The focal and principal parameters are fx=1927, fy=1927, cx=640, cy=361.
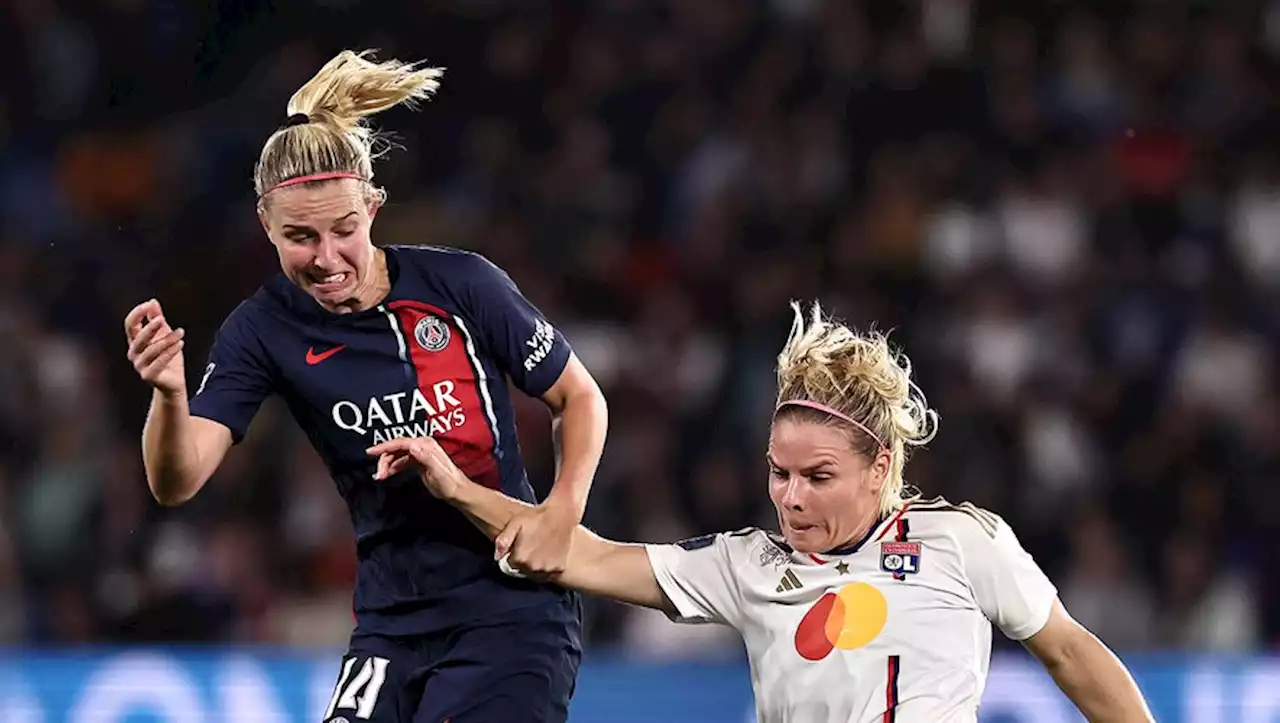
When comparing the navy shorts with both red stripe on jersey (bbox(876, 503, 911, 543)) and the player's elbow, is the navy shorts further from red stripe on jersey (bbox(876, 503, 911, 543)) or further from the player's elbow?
red stripe on jersey (bbox(876, 503, 911, 543))

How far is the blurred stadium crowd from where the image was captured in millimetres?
8648

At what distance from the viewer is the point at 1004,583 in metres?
3.99

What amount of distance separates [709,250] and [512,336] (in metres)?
5.78

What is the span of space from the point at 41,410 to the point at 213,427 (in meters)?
5.39

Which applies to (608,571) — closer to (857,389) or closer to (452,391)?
(452,391)

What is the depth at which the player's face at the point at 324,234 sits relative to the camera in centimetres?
396

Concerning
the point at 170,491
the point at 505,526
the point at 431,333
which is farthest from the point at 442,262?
the point at 170,491

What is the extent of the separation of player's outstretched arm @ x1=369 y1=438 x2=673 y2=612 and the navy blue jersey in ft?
0.31

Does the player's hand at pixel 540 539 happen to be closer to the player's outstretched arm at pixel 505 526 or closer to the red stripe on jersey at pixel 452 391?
the player's outstretched arm at pixel 505 526

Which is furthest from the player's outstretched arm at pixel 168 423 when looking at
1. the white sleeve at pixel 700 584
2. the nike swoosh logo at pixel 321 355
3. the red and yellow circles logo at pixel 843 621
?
the red and yellow circles logo at pixel 843 621

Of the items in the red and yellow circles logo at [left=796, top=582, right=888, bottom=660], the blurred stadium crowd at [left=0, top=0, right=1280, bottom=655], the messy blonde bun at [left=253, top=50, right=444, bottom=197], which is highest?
the blurred stadium crowd at [left=0, top=0, right=1280, bottom=655]

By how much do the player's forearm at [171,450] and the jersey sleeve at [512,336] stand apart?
0.64 metres

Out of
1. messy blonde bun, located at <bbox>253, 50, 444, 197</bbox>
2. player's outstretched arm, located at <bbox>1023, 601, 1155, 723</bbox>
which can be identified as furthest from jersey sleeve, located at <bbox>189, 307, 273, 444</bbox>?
player's outstretched arm, located at <bbox>1023, 601, 1155, 723</bbox>

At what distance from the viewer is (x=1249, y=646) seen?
8367mm
